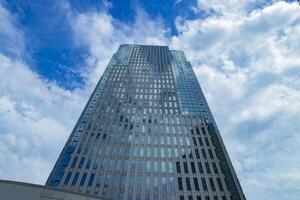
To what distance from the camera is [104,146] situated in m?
69.5

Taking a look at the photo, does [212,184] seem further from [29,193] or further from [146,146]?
[29,193]

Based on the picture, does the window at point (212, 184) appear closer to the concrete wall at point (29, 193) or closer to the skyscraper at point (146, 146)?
the skyscraper at point (146, 146)

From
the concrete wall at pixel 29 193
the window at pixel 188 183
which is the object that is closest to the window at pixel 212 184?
the window at pixel 188 183

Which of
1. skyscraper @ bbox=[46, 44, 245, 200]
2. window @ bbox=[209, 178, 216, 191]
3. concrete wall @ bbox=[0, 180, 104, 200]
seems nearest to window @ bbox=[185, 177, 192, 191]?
skyscraper @ bbox=[46, 44, 245, 200]

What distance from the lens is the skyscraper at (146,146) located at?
58281 mm

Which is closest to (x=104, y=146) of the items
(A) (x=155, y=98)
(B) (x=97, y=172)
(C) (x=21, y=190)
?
(B) (x=97, y=172)

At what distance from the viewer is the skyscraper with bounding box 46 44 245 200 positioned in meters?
58.3

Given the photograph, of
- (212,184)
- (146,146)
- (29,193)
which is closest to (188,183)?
(212,184)

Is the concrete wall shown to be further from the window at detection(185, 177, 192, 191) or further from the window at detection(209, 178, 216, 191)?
the window at detection(209, 178, 216, 191)

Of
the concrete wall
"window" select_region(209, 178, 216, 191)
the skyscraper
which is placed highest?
the skyscraper

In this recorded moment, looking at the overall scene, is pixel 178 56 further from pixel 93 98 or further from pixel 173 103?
pixel 93 98

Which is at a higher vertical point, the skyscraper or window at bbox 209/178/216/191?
the skyscraper

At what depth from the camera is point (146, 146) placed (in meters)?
70.6

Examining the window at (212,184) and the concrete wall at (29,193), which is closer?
the concrete wall at (29,193)
